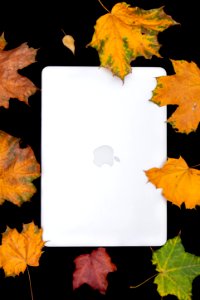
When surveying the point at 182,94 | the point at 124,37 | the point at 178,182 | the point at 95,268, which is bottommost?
the point at 95,268

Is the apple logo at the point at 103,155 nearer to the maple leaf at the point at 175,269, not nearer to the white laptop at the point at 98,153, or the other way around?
the white laptop at the point at 98,153

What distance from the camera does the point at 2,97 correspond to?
2.87 feet

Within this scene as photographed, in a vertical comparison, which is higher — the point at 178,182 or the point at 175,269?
the point at 178,182

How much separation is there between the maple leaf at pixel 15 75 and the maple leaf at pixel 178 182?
0.34 meters

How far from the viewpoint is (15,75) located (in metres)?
0.87

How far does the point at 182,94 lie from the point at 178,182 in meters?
0.19

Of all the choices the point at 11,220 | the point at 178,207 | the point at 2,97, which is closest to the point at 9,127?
the point at 2,97

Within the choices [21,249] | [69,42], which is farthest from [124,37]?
[21,249]

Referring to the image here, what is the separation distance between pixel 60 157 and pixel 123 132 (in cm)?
15

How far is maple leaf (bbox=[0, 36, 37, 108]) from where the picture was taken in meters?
0.86

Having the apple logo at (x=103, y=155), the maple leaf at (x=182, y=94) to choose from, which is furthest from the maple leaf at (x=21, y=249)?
the maple leaf at (x=182, y=94)

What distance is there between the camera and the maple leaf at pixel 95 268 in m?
0.92

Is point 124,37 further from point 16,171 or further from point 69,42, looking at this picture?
point 16,171

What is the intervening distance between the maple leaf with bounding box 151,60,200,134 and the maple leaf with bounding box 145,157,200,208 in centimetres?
8
